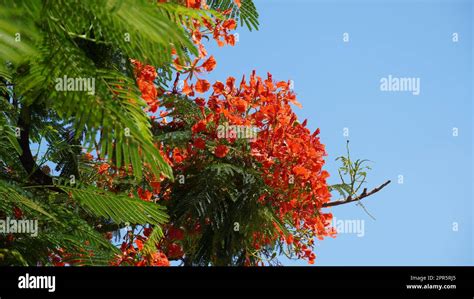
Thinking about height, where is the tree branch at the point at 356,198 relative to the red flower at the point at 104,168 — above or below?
below

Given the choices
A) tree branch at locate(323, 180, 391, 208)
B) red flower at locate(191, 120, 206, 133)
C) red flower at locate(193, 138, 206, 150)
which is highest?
red flower at locate(191, 120, 206, 133)

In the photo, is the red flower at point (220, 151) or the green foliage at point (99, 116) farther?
the red flower at point (220, 151)

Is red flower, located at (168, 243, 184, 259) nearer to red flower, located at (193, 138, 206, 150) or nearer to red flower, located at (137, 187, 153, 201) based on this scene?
red flower, located at (137, 187, 153, 201)

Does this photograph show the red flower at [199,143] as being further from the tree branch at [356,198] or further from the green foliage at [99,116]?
the tree branch at [356,198]

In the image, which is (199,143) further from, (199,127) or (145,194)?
(145,194)

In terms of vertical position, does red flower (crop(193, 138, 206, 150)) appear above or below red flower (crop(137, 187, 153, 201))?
above

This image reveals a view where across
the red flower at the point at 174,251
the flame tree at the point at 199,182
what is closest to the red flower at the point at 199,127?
the flame tree at the point at 199,182

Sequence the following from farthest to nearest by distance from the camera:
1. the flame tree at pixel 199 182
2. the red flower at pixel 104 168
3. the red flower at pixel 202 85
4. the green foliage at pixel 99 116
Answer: the red flower at pixel 104 168 → the red flower at pixel 202 85 → the flame tree at pixel 199 182 → the green foliage at pixel 99 116

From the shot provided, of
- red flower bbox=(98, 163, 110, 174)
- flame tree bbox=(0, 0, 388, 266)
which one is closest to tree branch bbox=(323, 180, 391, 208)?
flame tree bbox=(0, 0, 388, 266)
